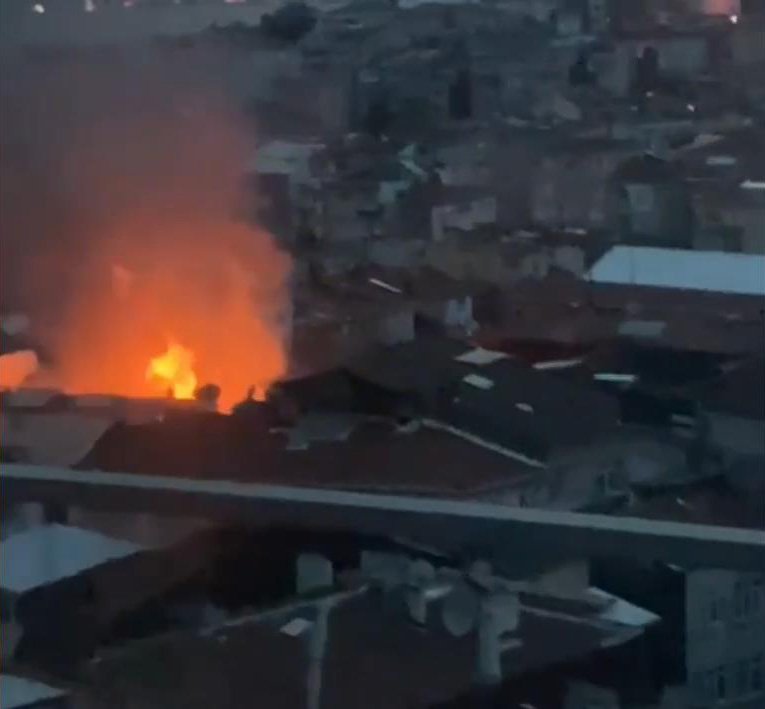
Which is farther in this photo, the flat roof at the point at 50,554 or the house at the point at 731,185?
the flat roof at the point at 50,554

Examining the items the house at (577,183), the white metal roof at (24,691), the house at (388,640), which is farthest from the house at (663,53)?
the white metal roof at (24,691)

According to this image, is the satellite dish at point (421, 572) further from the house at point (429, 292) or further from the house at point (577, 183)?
the house at point (577, 183)

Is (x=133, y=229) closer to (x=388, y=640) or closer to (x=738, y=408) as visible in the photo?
(x=388, y=640)

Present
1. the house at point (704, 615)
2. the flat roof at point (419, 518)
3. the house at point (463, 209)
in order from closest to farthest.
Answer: the flat roof at point (419, 518) → the house at point (704, 615) → the house at point (463, 209)

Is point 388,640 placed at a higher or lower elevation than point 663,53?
lower

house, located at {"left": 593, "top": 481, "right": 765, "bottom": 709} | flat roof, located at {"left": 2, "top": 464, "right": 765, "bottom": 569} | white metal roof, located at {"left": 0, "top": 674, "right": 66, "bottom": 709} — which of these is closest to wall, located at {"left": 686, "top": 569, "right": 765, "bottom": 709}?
house, located at {"left": 593, "top": 481, "right": 765, "bottom": 709}

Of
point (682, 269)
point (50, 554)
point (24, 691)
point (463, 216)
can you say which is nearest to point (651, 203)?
point (682, 269)

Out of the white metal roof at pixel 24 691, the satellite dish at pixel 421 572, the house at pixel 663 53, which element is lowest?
the white metal roof at pixel 24 691
